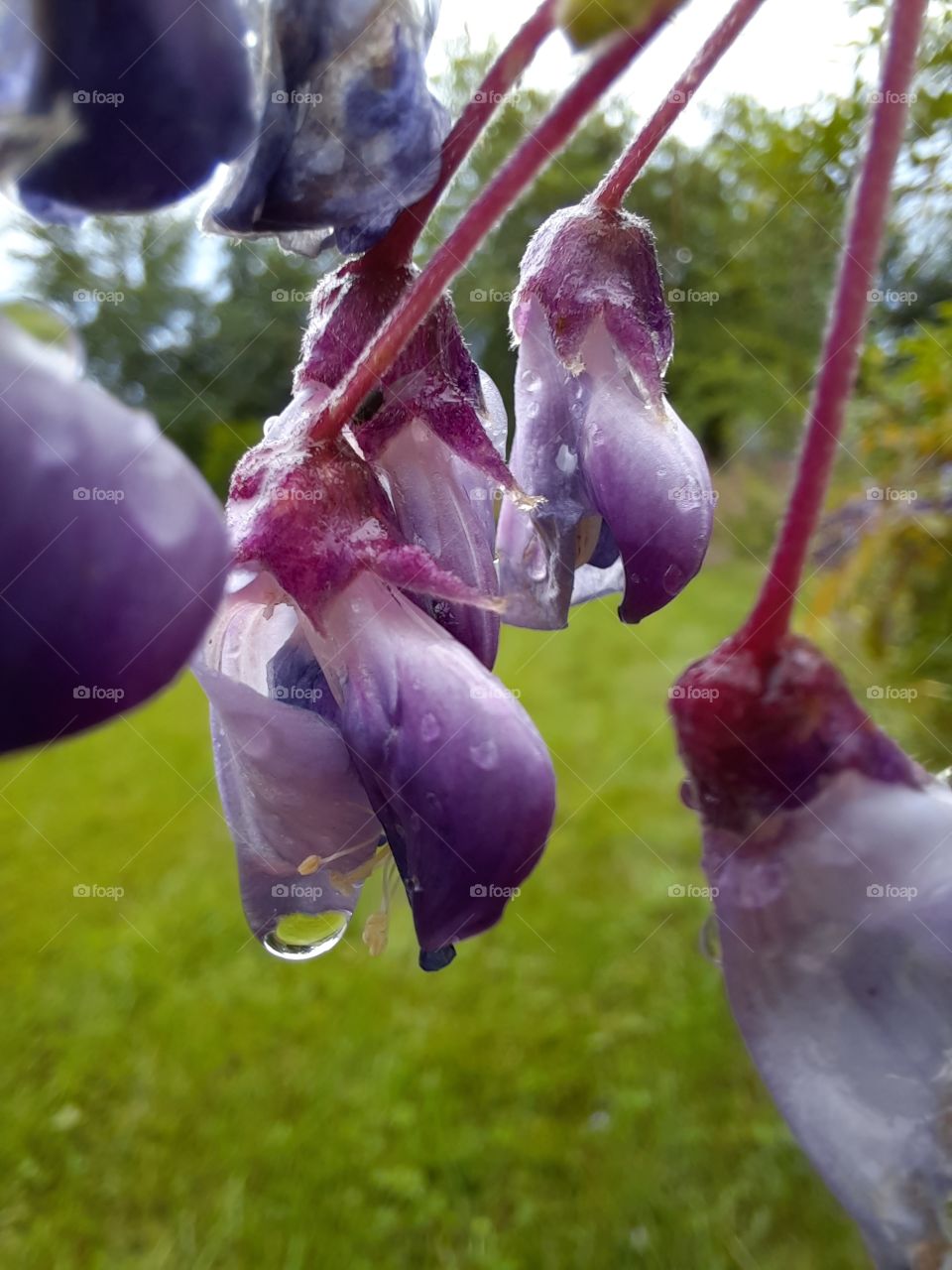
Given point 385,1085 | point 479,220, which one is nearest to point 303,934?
point 479,220

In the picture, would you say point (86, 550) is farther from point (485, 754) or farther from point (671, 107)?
point (671, 107)

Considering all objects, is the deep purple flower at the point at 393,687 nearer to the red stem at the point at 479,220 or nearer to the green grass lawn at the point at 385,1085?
the red stem at the point at 479,220

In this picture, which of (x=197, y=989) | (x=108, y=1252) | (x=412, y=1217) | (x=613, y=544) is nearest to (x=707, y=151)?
(x=613, y=544)

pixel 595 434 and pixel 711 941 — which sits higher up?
pixel 595 434

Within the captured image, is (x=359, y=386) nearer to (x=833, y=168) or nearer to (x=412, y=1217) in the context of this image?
(x=833, y=168)

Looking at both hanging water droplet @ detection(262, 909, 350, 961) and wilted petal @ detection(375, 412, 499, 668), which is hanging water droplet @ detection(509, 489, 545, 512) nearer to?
wilted petal @ detection(375, 412, 499, 668)

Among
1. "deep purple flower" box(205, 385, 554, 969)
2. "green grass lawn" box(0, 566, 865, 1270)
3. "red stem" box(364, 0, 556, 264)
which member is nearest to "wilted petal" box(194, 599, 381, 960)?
"deep purple flower" box(205, 385, 554, 969)
